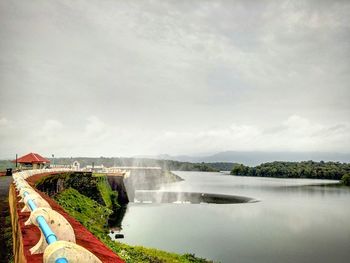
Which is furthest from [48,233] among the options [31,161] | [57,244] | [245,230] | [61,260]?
[31,161]

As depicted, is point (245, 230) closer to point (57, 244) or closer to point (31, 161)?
point (31, 161)

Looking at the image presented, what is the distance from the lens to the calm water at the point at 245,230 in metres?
33.9

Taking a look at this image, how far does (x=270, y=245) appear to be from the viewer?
1442 inches

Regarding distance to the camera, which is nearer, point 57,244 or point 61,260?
point 61,260

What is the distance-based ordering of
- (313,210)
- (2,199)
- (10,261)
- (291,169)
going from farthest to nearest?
(291,169) < (313,210) < (2,199) < (10,261)

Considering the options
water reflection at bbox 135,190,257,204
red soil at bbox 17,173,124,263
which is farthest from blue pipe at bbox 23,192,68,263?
water reflection at bbox 135,190,257,204

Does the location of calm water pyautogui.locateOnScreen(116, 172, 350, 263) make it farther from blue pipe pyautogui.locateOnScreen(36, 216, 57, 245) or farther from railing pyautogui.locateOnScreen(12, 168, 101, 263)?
blue pipe pyautogui.locateOnScreen(36, 216, 57, 245)

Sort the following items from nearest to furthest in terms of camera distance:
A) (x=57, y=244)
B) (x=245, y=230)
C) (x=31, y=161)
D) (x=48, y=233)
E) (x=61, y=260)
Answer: (x=61, y=260), (x=57, y=244), (x=48, y=233), (x=245, y=230), (x=31, y=161)

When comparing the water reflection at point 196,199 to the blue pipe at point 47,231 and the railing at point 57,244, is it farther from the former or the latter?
the blue pipe at point 47,231

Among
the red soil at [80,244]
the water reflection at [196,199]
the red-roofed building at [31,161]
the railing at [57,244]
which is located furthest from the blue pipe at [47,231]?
the water reflection at [196,199]

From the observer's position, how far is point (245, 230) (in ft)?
144

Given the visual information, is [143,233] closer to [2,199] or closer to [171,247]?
[171,247]

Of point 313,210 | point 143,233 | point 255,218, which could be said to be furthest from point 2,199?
point 313,210

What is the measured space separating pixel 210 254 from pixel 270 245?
8427 mm
